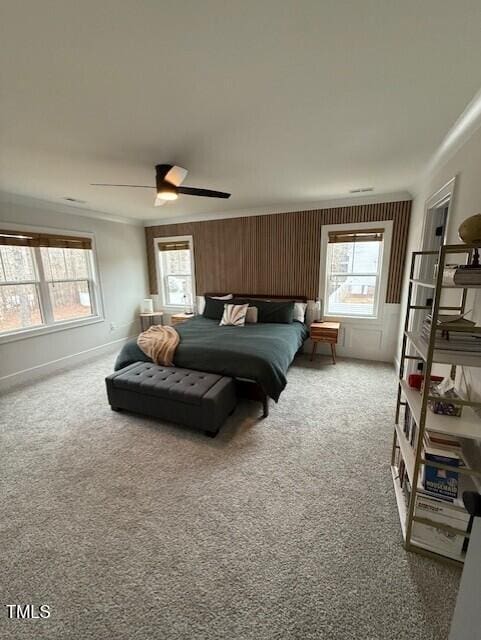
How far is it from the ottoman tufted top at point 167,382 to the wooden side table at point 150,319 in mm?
2688

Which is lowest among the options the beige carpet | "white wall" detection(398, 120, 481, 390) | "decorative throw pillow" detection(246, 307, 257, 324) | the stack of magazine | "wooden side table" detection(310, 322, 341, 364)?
the beige carpet

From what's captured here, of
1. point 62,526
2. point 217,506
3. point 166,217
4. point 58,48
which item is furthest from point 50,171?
point 217,506

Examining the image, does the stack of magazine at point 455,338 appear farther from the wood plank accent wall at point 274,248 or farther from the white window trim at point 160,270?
the white window trim at point 160,270

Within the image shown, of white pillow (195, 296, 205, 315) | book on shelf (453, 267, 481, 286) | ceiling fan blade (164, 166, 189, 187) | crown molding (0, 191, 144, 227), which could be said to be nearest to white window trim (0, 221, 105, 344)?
crown molding (0, 191, 144, 227)

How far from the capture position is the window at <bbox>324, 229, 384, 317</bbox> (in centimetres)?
396

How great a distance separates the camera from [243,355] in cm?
270

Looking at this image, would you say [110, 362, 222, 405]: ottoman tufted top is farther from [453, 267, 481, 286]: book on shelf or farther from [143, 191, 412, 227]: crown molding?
[143, 191, 412, 227]: crown molding

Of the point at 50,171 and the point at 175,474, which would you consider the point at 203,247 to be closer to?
the point at 50,171

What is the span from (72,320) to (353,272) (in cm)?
450

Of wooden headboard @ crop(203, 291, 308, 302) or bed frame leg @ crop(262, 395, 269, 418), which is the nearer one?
bed frame leg @ crop(262, 395, 269, 418)

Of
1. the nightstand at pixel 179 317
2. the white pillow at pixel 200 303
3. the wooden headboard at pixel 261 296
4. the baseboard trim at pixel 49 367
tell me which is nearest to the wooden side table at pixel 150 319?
the nightstand at pixel 179 317

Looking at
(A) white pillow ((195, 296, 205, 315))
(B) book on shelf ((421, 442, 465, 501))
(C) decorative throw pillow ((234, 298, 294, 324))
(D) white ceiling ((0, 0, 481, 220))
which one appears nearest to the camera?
(D) white ceiling ((0, 0, 481, 220))

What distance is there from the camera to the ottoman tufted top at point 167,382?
A: 236 centimetres

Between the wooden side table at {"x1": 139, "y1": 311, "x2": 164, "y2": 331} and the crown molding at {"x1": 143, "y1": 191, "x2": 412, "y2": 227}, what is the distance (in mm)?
1820
